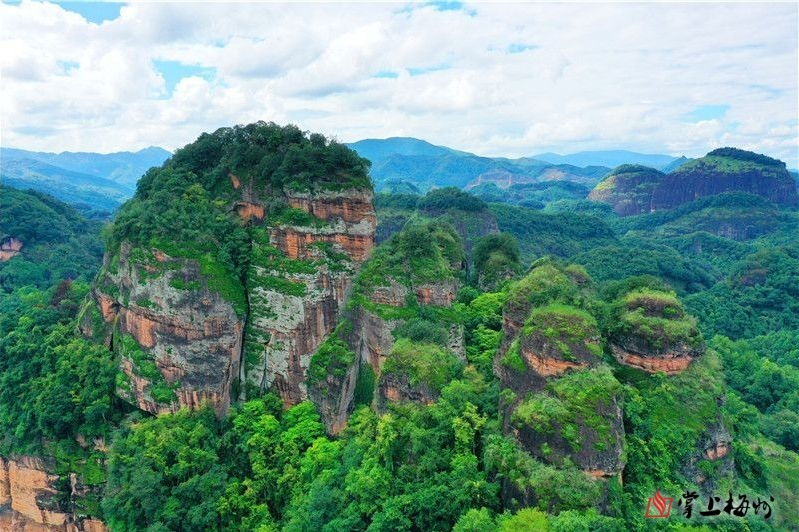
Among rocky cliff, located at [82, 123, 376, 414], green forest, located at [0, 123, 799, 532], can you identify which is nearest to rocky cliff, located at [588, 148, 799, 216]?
green forest, located at [0, 123, 799, 532]

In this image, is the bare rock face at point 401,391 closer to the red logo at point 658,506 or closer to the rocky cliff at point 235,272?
the rocky cliff at point 235,272

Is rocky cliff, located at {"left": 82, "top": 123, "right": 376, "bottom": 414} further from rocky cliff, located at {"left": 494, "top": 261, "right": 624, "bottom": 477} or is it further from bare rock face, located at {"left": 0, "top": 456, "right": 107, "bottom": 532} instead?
rocky cliff, located at {"left": 494, "top": 261, "right": 624, "bottom": 477}

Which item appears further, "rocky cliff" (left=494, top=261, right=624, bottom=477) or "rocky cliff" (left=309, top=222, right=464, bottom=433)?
"rocky cliff" (left=309, top=222, right=464, bottom=433)

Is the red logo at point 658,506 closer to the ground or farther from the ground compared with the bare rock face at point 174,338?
closer to the ground

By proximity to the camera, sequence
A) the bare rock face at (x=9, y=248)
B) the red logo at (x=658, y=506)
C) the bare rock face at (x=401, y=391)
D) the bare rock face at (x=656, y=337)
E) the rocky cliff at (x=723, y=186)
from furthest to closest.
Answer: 1. the rocky cliff at (x=723, y=186)
2. the bare rock face at (x=9, y=248)
3. the bare rock face at (x=401, y=391)
4. the bare rock face at (x=656, y=337)
5. the red logo at (x=658, y=506)

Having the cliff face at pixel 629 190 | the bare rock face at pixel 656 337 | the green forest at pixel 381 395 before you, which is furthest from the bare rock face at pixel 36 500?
the cliff face at pixel 629 190

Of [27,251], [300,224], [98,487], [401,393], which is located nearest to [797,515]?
[401,393]

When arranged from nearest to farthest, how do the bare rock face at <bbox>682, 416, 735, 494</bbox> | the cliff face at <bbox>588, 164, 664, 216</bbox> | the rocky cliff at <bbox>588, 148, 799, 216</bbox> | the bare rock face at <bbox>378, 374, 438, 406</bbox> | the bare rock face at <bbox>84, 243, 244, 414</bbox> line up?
the bare rock face at <bbox>682, 416, 735, 494</bbox>
the bare rock face at <bbox>378, 374, 438, 406</bbox>
the bare rock face at <bbox>84, 243, 244, 414</bbox>
the rocky cliff at <bbox>588, 148, 799, 216</bbox>
the cliff face at <bbox>588, 164, 664, 216</bbox>

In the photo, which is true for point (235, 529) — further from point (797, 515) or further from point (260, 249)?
point (797, 515)
